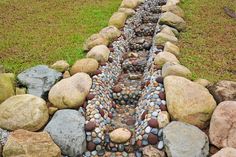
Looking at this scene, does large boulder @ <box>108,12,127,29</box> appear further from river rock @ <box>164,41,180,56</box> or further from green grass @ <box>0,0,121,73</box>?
river rock @ <box>164,41,180,56</box>

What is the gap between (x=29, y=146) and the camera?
550 cm

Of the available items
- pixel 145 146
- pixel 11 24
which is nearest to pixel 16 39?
pixel 11 24

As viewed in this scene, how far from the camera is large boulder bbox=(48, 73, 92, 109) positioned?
6473mm

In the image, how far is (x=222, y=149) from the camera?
17.4 feet

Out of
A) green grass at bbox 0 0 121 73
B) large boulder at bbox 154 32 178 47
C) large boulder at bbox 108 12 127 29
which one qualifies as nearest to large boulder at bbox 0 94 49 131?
green grass at bbox 0 0 121 73

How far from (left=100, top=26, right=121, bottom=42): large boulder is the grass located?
153 centimetres

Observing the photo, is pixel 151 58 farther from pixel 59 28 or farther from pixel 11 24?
pixel 11 24

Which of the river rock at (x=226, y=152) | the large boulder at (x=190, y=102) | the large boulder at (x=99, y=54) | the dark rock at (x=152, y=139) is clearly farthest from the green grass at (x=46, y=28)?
the river rock at (x=226, y=152)

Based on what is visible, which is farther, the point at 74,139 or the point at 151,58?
the point at 151,58

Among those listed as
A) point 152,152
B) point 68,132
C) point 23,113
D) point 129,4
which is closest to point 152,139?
point 152,152

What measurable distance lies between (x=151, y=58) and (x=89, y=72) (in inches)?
59.1

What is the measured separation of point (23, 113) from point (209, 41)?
4.87 meters

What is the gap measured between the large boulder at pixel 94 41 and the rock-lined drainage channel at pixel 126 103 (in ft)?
0.72

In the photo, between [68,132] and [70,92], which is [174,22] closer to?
[70,92]
